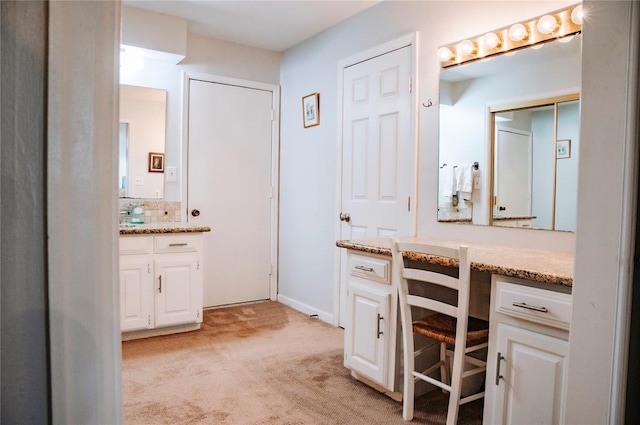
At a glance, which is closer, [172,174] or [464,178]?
[464,178]

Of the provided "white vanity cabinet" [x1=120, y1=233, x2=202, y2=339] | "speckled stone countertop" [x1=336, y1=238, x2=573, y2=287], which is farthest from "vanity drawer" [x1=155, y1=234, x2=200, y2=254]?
"speckled stone countertop" [x1=336, y1=238, x2=573, y2=287]

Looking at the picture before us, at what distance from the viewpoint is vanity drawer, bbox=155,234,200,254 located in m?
3.18

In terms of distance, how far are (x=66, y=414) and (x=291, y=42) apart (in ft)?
13.1

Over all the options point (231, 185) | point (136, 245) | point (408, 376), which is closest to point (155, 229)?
point (136, 245)

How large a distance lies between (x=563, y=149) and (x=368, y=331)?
1365 mm

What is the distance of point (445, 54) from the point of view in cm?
262

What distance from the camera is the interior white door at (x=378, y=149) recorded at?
9.62 feet

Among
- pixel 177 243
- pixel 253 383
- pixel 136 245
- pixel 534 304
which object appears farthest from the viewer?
pixel 177 243

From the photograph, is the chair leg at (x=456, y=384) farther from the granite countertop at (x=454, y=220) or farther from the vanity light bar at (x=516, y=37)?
the vanity light bar at (x=516, y=37)

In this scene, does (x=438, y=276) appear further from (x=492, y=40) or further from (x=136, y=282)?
(x=136, y=282)

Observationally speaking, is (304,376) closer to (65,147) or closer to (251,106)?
(65,147)

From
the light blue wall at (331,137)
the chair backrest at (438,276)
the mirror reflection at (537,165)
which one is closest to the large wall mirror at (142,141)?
the light blue wall at (331,137)

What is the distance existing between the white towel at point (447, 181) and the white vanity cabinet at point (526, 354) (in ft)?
3.24

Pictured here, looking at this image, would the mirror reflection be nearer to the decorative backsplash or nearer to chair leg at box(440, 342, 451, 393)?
chair leg at box(440, 342, 451, 393)
